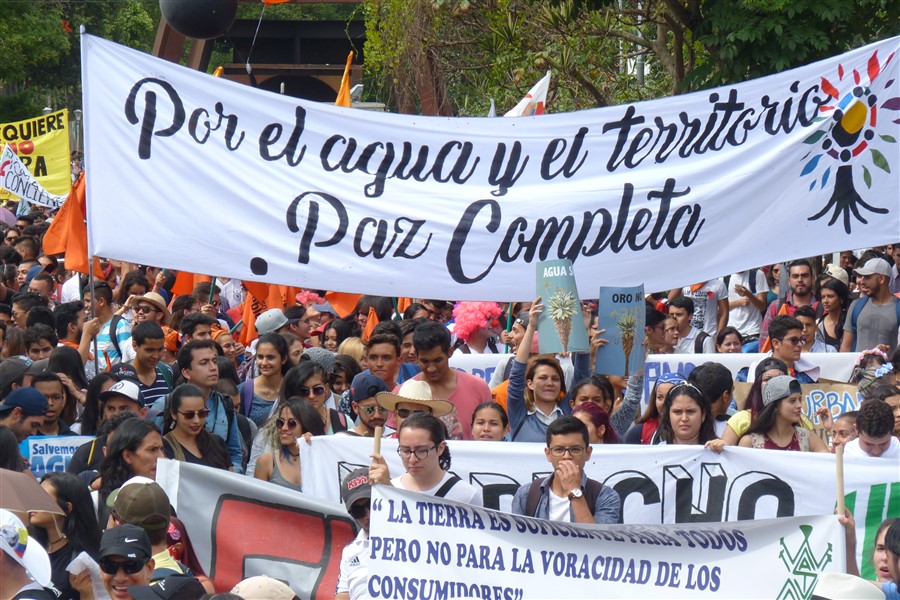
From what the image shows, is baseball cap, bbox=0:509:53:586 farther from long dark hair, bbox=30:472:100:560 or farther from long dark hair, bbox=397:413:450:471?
long dark hair, bbox=397:413:450:471

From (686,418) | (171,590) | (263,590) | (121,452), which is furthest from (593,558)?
(121,452)

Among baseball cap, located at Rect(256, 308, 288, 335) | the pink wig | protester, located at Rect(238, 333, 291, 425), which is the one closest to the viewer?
protester, located at Rect(238, 333, 291, 425)

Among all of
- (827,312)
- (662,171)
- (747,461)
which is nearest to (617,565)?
(747,461)

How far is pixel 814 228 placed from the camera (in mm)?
7051

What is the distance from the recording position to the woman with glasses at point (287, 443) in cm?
709

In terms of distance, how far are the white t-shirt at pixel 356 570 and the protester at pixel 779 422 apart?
7.78 ft

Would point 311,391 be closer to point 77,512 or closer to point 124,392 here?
point 124,392

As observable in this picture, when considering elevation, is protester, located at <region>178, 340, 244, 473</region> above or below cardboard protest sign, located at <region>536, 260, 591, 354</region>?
below

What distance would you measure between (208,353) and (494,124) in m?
2.13

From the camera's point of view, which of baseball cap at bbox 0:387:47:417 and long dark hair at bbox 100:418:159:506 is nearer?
long dark hair at bbox 100:418:159:506

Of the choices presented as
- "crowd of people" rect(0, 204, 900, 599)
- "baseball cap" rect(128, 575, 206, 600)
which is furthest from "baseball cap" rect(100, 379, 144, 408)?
"baseball cap" rect(128, 575, 206, 600)

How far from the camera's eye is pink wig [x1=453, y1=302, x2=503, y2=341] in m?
10.1

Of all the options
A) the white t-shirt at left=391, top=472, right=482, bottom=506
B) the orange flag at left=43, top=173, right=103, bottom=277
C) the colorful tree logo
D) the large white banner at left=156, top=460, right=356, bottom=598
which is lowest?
the large white banner at left=156, top=460, right=356, bottom=598

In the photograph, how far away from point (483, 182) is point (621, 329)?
113 centimetres
